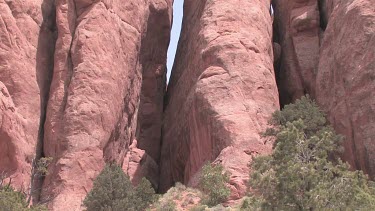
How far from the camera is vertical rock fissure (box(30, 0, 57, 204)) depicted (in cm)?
2722

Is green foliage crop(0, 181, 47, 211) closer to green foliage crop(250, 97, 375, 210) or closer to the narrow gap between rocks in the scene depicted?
green foliage crop(250, 97, 375, 210)

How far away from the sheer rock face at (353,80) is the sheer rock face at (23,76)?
482 inches

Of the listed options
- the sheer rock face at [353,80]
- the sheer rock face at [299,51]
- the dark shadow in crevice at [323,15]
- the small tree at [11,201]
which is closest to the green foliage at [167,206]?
the small tree at [11,201]

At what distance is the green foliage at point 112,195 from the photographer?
23.6 m

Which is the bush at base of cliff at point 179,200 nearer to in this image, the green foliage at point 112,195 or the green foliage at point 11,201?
the green foliage at point 112,195

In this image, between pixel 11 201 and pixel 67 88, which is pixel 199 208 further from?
pixel 67 88

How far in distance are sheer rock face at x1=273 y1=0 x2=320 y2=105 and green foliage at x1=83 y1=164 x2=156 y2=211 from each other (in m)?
11.4

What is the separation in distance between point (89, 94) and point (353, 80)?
10.8 meters

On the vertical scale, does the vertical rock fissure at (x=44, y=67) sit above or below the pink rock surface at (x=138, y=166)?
above

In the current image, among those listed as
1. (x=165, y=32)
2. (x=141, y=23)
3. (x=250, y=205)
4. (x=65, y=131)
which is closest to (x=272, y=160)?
(x=250, y=205)

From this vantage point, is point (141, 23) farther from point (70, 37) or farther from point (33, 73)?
point (33, 73)

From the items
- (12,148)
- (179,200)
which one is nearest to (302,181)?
(179,200)

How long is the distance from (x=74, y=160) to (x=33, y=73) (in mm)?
4748

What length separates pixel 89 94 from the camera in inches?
Answer: 1113
